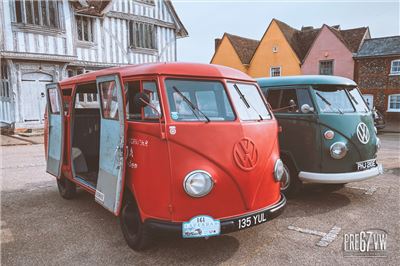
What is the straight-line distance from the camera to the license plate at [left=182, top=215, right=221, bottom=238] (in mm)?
3168

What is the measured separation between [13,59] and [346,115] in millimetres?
12867

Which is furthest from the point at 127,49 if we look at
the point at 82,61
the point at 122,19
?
the point at 82,61

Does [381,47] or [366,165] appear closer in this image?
[366,165]

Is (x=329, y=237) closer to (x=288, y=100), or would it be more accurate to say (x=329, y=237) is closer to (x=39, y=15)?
(x=288, y=100)

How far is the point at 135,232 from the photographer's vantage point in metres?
3.74

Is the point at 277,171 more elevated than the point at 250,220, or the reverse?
the point at 277,171

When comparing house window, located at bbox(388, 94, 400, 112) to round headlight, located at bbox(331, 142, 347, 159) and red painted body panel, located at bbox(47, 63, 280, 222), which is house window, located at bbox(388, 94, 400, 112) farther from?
red painted body panel, located at bbox(47, 63, 280, 222)

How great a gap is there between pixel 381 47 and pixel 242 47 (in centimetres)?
1157

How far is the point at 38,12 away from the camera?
13234 millimetres

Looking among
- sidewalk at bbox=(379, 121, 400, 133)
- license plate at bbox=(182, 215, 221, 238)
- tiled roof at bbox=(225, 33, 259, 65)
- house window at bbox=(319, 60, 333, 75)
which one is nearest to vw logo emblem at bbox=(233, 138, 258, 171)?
license plate at bbox=(182, 215, 221, 238)

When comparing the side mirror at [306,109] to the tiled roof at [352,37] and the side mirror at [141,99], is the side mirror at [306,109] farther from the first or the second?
the tiled roof at [352,37]

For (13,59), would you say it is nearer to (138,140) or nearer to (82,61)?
(82,61)

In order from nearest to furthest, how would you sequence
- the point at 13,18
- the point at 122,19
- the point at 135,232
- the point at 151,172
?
the point at 151,172 → the point at 135,232 → the point at 13,18 → the point at 122,19

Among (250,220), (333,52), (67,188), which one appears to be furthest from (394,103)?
(67,188)
